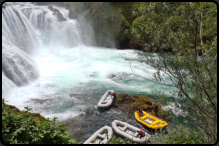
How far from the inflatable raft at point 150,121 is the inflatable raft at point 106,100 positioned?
176 centimetres

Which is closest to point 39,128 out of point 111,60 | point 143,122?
point 143,122

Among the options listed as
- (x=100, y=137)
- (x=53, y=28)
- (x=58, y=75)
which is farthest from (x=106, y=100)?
(x=53, y=28)

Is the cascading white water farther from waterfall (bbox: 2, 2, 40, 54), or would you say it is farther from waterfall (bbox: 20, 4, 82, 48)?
waterfall (bbox: 20, 4, 82, 48)

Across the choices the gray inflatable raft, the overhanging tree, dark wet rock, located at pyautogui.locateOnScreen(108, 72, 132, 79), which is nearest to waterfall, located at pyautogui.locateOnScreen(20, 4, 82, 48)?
dark wet rock, located at pyautogui.locateOnScreen(108, 72, 132, 79)

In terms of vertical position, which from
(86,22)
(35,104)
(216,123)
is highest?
(86,22)

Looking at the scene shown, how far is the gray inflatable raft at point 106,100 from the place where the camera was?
9.11 m

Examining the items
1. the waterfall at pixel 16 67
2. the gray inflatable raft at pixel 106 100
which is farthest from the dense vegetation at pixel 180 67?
the waterfall at pixel 16 67

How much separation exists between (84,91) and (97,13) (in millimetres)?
16933

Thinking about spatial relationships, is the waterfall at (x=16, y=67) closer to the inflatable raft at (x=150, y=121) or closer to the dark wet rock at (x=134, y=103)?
the dark wet rock at (x=134, y=103)

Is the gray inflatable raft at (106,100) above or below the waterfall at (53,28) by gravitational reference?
below

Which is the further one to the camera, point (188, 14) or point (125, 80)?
point (125, 80)

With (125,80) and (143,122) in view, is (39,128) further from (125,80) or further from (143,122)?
(125,80)

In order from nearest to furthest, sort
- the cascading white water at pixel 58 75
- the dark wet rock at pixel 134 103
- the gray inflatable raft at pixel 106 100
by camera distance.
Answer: the cascading white water at pixel 58 75
the dark wet rock at pixel 134 103
the gray inflatable raft at pixel 106 100

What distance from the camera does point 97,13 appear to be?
24.1 m
